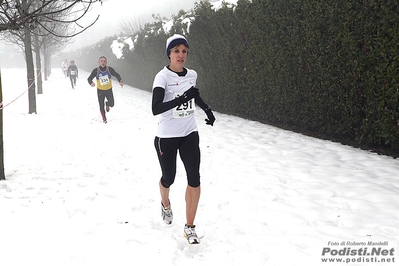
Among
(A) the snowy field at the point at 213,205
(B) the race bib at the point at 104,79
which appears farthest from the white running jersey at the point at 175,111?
(B) the race bib at the point at 104,79

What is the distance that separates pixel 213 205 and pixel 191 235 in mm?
994

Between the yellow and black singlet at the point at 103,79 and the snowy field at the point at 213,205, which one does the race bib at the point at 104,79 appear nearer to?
the yellow and black singlet at the point at 103,79

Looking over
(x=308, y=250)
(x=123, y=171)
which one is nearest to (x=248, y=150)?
(x=123, y=171)

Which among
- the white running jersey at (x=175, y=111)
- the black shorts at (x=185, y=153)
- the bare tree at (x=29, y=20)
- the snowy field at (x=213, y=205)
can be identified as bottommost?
the snowy field at (x=213, y=205)

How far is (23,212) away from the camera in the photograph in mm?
3920

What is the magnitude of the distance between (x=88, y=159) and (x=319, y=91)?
4.98 metres

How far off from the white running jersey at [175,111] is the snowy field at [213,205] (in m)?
1.09

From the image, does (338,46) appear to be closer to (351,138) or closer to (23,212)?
(351,138)

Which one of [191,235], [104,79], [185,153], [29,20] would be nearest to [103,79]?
[104,79]

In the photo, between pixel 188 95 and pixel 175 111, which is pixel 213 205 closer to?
pixel 175 111

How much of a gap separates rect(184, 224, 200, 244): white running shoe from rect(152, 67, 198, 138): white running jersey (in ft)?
3.10

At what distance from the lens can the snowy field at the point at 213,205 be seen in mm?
3068

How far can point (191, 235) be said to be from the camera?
3.26 metres

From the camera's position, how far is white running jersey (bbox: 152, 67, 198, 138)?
323 cm
